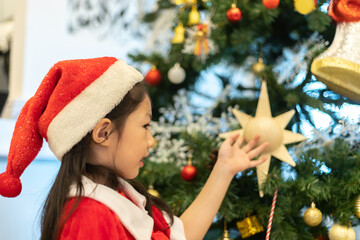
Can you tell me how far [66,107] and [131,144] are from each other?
13 centimetres

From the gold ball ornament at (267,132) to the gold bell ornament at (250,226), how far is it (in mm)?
158

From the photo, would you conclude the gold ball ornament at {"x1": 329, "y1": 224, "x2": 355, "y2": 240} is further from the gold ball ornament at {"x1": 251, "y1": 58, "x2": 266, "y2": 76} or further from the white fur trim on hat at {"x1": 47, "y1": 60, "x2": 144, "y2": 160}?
the white fur trim on hat at {"x1": 47, "y1": 60, "x2": 144, "y2": 160}

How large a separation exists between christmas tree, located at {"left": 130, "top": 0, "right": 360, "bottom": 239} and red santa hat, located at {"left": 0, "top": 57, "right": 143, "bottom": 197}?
0.31m

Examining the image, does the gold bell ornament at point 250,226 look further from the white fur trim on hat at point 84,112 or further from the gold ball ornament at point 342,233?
the white fur trim on hat at point 84,112

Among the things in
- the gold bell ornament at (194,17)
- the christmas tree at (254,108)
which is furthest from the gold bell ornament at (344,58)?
the gold bell ornament at (194,17)

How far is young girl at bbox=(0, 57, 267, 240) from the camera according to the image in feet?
2.21

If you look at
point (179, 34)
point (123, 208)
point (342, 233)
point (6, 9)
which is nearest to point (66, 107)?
point (123, 208)

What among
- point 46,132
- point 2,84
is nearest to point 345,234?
point 46,132

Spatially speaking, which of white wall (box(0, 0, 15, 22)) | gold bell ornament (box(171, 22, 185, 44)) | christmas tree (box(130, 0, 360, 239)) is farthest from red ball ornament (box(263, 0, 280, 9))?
white wall (box(0, 0, 15, 22))

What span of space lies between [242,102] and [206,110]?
119 mm

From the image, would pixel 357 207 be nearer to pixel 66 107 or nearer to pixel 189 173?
pixel 189 173

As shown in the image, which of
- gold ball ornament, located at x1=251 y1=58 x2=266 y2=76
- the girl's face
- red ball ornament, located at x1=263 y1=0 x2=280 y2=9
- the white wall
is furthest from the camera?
the white wall

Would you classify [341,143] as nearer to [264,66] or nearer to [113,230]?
[264,66]

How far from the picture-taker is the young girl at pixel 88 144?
0.67 metres
